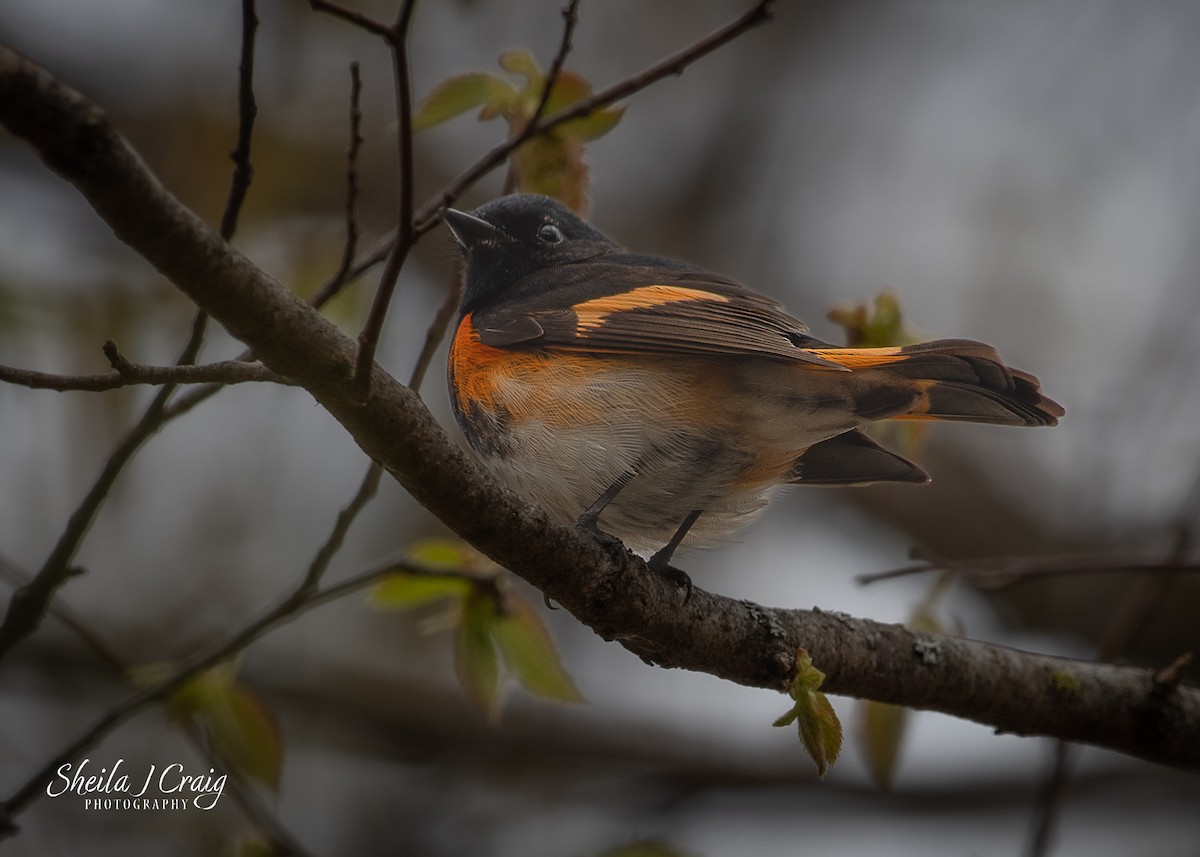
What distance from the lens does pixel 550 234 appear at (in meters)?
3.77

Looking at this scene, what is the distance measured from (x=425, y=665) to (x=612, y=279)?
171 inches

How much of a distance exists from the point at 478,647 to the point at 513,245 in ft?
5.08

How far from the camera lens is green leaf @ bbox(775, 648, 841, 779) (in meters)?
2.03

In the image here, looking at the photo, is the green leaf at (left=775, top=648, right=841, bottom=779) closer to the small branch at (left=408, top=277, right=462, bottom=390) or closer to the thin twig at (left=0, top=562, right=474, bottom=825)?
the thin twig at (left=0, top=562, right=474, bottom=825)

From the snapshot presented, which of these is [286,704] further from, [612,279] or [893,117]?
[893,117]

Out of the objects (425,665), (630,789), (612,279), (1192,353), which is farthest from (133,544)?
(1192,353)

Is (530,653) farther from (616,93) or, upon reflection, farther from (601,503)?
(616,93)

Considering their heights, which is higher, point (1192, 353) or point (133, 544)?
point (1192, 353)

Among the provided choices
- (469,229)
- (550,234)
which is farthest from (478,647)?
(550,234)

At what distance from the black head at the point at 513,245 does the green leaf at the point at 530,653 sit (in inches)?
50.8

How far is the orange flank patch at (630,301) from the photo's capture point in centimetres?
310

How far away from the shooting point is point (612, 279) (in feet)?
11.2

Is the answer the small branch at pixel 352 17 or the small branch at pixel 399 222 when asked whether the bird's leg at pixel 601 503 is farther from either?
the small branch at pixel 352 17

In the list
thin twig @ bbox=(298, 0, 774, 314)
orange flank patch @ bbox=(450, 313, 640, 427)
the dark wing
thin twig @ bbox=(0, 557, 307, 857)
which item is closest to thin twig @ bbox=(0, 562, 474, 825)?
thin twig @ bbox=(0, 557, 307, 857)
